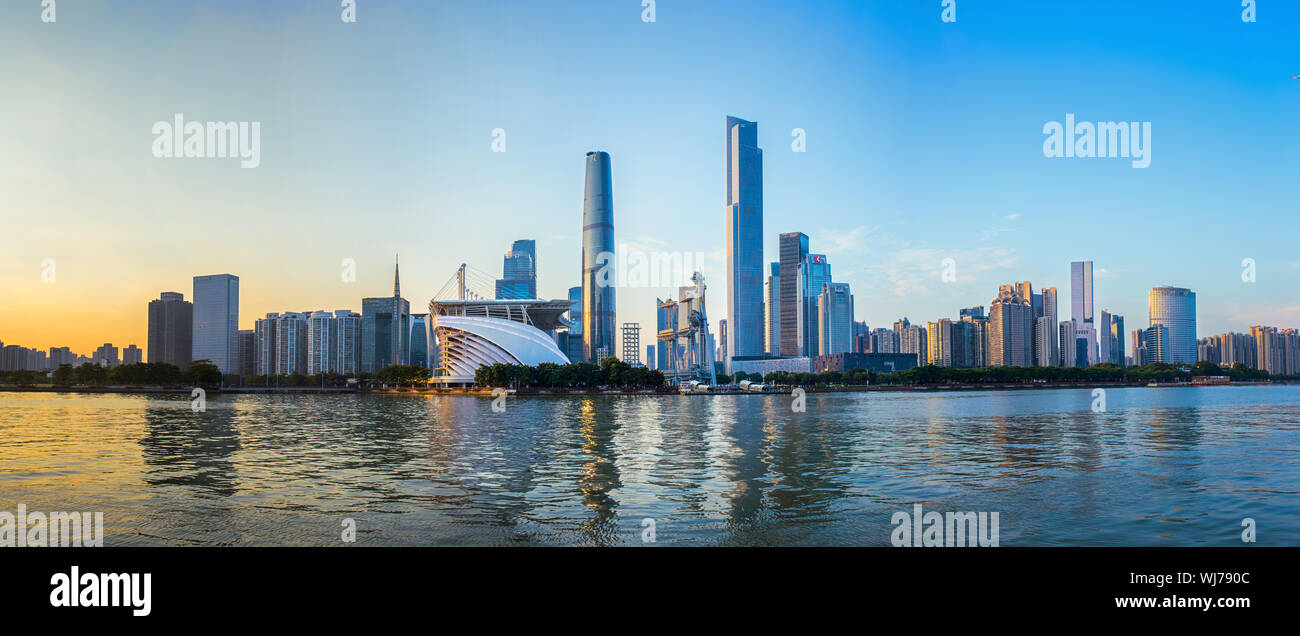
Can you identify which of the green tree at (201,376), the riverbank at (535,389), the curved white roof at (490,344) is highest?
the curved white roof at (490,344)

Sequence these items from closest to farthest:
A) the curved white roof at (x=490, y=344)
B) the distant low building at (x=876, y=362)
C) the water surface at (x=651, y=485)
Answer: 1. the water surface at (x=651, y=485)
2. the curved white roof at (x=490, y=344)
3. the distant low building at (x=876, y=362)

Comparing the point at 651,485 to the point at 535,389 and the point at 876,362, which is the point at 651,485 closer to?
the point at 535,389

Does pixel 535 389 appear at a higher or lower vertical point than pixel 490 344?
lower

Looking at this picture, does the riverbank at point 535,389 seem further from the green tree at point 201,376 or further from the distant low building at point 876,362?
the distant low building at point 876,362

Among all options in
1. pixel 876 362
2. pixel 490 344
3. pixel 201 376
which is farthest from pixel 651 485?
pixel 876 362

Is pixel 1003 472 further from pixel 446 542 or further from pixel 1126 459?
pixel 446 542

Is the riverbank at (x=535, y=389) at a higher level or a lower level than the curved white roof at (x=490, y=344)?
lower

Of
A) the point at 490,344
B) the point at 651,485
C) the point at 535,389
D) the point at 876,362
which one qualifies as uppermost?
the point at 490,344

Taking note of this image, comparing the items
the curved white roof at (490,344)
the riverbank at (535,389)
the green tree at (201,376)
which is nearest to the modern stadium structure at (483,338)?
the curved white roof at (490,344)

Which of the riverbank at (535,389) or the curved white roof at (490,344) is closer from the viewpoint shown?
the riverbank at (535,389)
